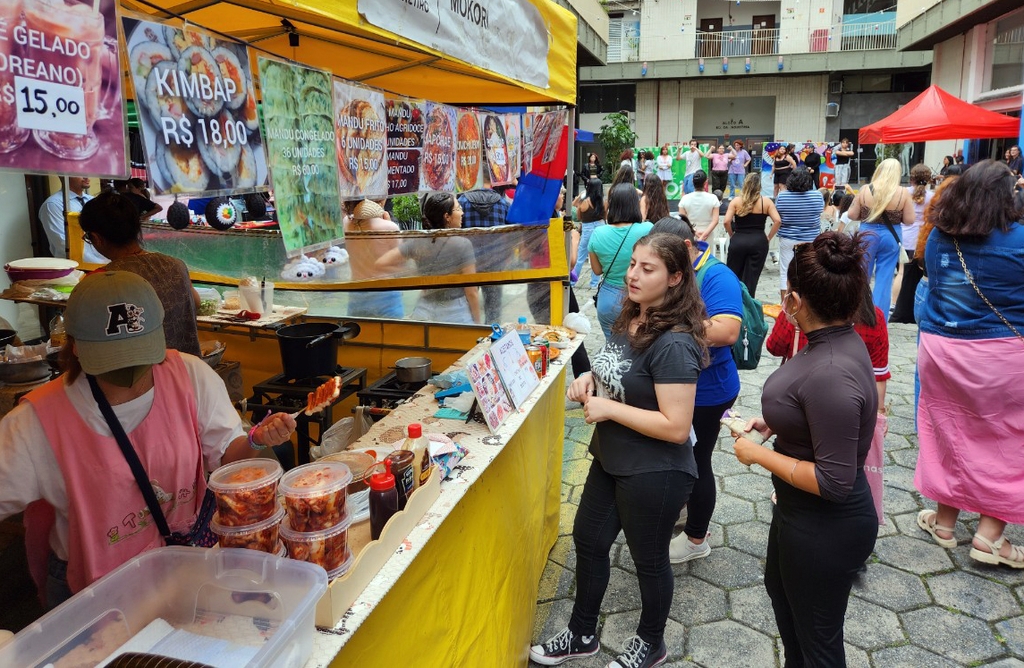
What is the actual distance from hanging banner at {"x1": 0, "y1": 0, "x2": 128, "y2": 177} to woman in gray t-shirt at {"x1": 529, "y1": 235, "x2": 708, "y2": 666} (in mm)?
1690

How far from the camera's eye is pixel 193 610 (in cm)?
142

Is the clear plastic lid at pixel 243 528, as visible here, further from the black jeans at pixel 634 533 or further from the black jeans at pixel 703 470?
the black jeans at pixel 703 470

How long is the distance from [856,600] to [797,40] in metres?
32.3

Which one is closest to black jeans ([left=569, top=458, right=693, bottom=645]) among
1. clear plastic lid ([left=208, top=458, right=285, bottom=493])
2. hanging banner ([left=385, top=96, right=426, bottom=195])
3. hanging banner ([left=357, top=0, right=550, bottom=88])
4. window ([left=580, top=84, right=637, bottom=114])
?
clear plastic lid ([left=208, top=458, right=285, bottom=493])

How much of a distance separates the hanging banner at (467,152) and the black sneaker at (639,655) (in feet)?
9.32

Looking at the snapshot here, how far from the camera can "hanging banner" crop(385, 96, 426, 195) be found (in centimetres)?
349

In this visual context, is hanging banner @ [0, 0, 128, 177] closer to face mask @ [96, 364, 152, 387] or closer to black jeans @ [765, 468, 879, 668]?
face mask @ [96, 364, 152, 387]

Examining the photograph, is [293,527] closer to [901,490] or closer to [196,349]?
[196,349]

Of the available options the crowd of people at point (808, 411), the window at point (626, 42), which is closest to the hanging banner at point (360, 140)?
the crowd of people at point (808, 411)

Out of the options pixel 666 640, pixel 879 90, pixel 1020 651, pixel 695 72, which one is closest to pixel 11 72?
pixel 666 640

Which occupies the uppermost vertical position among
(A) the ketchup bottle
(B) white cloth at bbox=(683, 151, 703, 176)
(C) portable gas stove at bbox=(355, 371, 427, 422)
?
(B) white cloth at bbox=(683, 151, 703, 176)

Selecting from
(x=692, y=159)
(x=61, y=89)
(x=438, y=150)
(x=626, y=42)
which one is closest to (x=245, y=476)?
(x=61, y=89)

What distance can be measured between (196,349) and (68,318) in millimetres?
1900

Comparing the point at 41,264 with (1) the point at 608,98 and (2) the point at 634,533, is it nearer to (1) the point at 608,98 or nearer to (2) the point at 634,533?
(2) the point at 634,533
